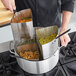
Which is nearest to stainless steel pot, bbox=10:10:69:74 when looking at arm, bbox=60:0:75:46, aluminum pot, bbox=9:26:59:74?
aluminum pot, bbox=9:26:59:74

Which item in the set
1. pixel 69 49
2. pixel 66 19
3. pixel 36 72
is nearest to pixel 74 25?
pixel 66 19

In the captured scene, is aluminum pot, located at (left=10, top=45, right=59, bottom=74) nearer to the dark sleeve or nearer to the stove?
the stove

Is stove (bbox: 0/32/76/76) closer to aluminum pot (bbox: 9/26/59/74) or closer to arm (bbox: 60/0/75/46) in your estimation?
aluminum pot (bbox: 9/26/59/74)

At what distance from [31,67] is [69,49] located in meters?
0.25

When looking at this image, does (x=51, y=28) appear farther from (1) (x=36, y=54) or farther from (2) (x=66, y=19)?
(2) (x=66, y=19)

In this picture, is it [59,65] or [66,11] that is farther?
[66,11]

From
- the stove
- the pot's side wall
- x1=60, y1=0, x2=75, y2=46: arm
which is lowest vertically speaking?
the stove

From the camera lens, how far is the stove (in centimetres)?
53

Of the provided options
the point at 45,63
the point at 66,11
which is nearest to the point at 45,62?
the point at 45,63

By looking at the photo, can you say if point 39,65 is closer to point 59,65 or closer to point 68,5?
point 59,65

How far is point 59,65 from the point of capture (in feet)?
1.82

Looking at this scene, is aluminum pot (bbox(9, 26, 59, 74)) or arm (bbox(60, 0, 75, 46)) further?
arm (bbox(60, 0, 75, 46))

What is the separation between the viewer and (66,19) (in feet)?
2.50

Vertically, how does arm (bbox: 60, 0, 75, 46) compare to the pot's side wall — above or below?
above
